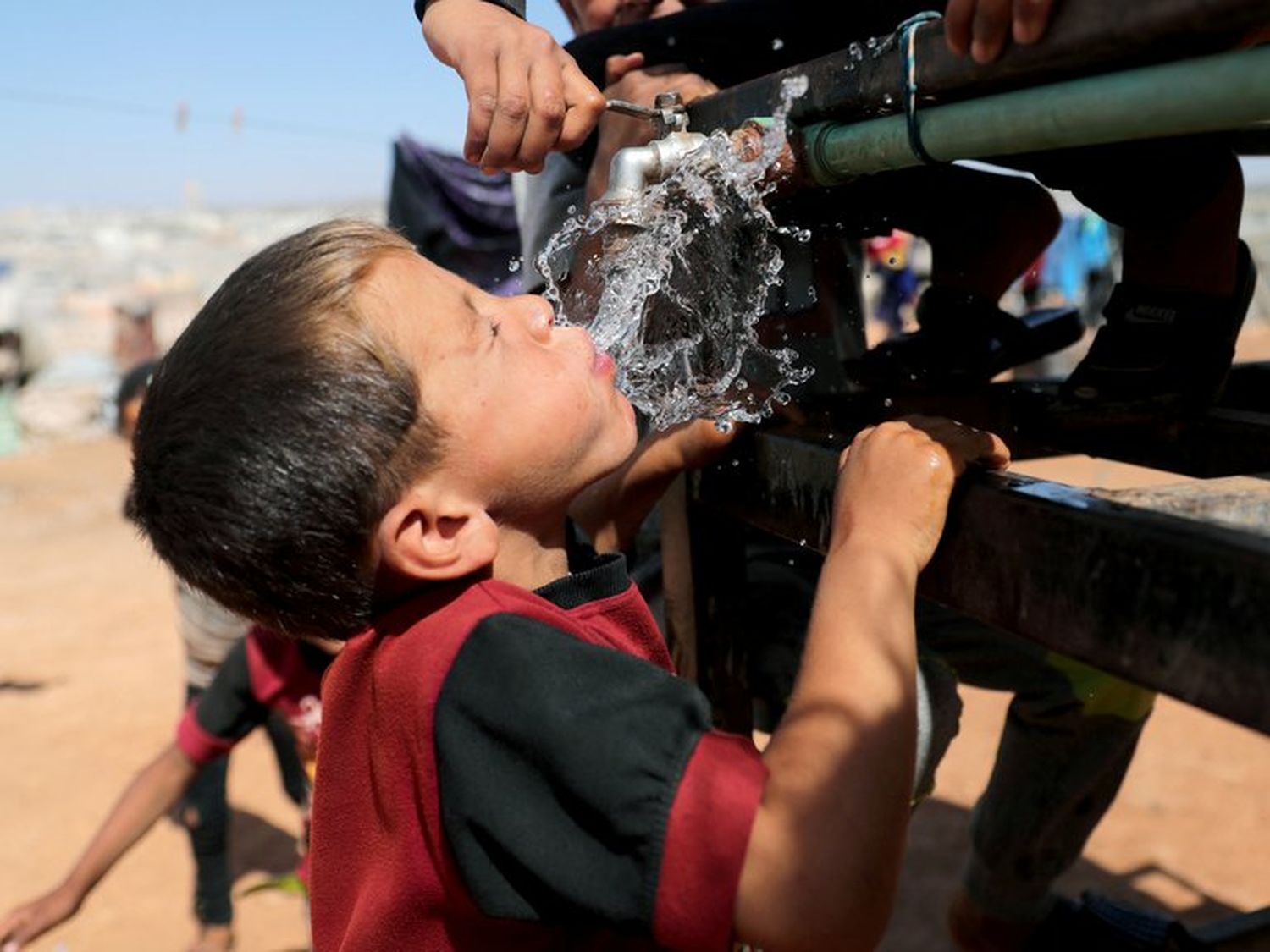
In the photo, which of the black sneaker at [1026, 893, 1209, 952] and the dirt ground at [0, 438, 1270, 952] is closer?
the black sneaker at [1026, 893, 1209, 952]

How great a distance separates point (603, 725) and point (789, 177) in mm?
652

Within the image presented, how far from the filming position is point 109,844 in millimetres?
2762

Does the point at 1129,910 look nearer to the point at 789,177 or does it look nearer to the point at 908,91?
the point at 789,177

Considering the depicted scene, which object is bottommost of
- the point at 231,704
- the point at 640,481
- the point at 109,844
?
the point at 109,844

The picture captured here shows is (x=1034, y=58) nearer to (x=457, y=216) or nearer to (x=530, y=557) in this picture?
(x=530, y=557)

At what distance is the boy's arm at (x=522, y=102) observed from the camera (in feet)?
4.94

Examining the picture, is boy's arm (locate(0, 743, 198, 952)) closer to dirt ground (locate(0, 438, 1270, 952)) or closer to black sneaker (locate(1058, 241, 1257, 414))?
dirt ground (locate(0, 438, 1270, 952))

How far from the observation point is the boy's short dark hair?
127 centimetres

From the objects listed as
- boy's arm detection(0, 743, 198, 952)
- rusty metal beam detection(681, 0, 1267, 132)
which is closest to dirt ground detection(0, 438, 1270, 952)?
boy's arm detection(0, 743, 198, 952)

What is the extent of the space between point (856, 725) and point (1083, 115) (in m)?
0.55

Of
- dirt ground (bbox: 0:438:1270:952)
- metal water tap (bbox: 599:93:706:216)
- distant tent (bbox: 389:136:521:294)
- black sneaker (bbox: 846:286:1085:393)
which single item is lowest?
dirt ground (bbox: 0:438:1270:952)

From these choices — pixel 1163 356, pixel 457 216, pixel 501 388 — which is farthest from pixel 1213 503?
pixel 457 216

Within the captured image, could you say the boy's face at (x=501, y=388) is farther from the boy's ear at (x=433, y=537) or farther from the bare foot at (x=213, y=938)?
the bare foot at (x=213, y=938)

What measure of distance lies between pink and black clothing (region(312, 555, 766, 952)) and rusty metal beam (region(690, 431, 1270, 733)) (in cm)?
28
